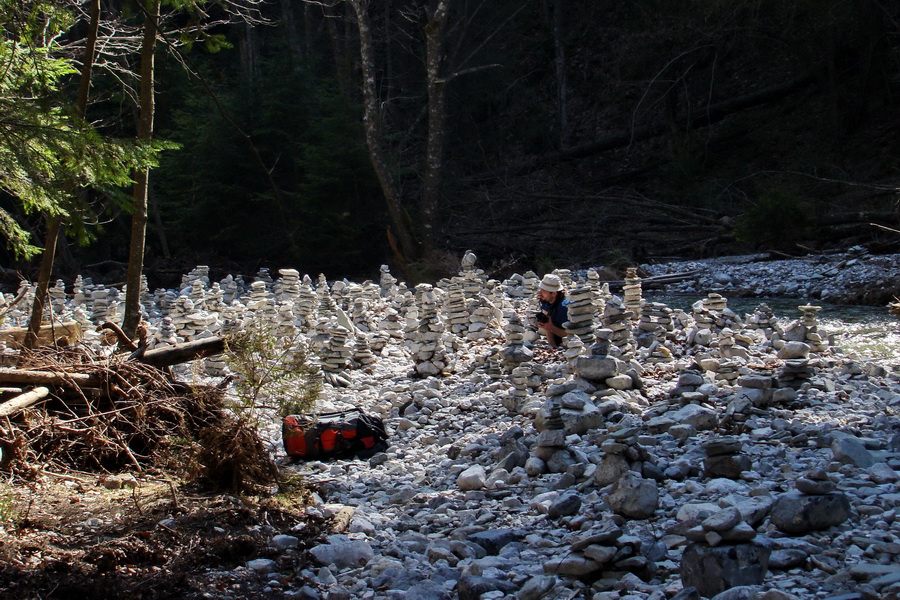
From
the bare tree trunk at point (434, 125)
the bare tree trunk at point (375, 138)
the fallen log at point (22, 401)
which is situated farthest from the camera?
the bare tree trunk at point (434, 125)

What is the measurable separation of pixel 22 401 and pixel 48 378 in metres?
0.42

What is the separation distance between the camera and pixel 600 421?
6.51 m

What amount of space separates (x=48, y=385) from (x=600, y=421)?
12.9ft

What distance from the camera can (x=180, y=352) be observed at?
6.93 meters

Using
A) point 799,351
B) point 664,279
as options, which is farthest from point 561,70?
point 799,351

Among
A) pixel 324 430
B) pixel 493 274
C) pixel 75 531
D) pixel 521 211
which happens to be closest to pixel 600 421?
pixel 324 430

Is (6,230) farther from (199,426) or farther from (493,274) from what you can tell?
(493,274)

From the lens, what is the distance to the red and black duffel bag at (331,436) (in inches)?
261

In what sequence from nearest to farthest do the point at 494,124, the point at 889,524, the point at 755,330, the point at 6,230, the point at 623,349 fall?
the point at 889,524
the point at 6,230
the point at 623,349
the point at 755,330
the point at 494,124

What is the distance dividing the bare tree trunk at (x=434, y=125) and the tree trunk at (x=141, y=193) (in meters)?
8.42

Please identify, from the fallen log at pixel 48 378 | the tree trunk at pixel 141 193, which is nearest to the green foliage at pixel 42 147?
the fallen log at pixel 48 378

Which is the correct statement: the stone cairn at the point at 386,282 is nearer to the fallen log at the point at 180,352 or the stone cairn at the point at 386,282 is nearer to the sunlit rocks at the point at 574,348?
the sunlit rocks at the point at 574,348

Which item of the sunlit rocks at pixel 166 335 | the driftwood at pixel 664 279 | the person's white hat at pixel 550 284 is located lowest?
the sunlit rocks at pixel 166 335

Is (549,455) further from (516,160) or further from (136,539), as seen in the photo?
(516,160)
